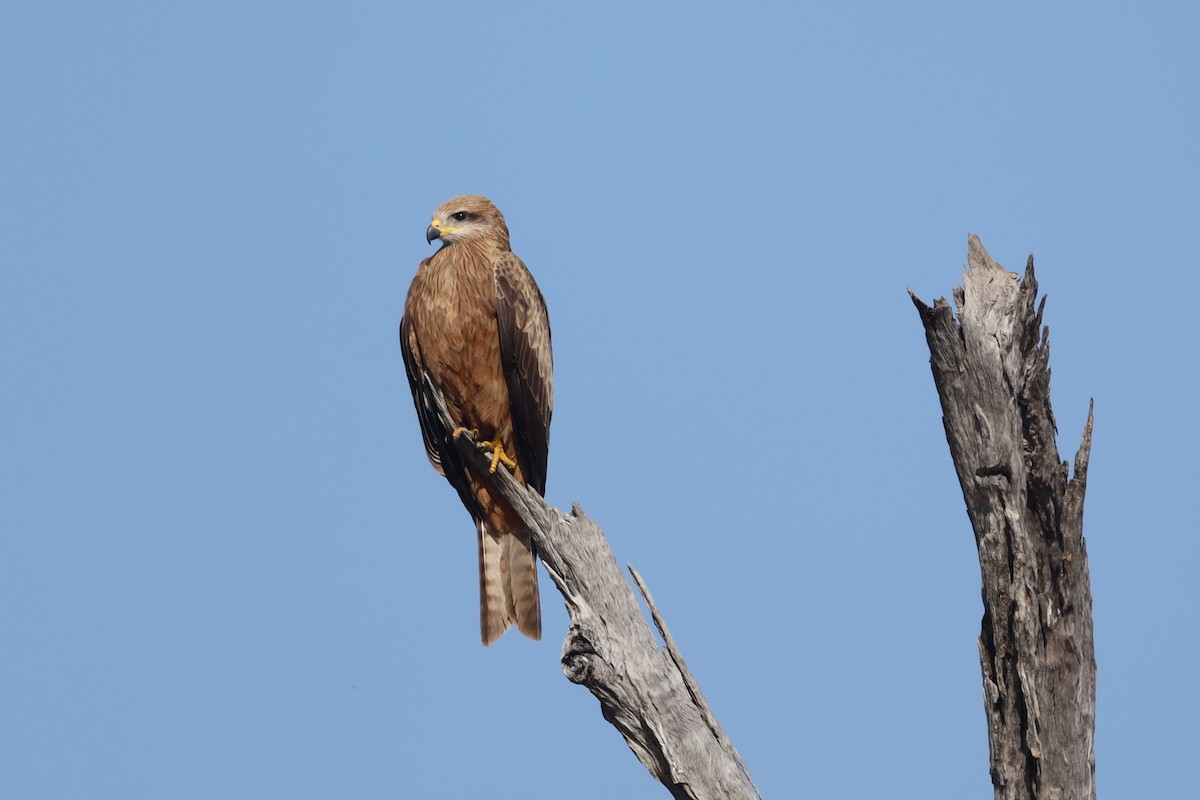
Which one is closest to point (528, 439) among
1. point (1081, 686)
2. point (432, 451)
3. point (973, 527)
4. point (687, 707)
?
point (432, 451)

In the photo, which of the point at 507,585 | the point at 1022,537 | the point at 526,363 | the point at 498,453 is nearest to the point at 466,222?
the point at 526,363

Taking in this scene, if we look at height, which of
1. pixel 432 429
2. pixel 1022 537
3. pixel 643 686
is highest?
pixel 432 429

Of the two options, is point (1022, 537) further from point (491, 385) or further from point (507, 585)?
point (491, 385)

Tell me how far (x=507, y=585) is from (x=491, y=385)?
1003 mm

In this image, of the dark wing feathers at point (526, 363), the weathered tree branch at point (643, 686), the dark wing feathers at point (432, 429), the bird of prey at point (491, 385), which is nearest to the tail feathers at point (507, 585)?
the bird of prey at point (491, 385)

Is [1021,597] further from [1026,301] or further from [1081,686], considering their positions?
[1026,301]

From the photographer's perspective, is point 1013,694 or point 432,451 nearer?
point 1013,694

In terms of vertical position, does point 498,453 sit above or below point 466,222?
below

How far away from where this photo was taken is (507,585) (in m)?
6.15

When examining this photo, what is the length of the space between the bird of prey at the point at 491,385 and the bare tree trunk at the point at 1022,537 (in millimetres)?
2606

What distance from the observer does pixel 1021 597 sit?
397cm

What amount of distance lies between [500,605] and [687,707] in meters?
1.80

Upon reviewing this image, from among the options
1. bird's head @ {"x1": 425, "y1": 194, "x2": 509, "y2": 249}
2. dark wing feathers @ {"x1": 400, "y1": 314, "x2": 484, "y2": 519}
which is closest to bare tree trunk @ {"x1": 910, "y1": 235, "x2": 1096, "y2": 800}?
dark wing feathers @ {"x1": 400, "y1": 314, "x2": 484, "y2": 519}

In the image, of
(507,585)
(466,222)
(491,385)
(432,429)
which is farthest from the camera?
(466,222)
